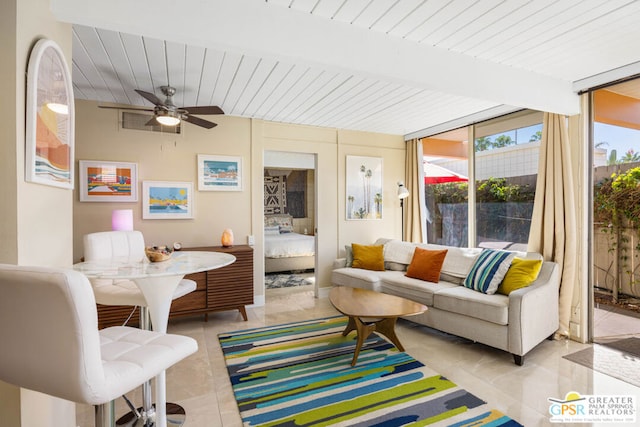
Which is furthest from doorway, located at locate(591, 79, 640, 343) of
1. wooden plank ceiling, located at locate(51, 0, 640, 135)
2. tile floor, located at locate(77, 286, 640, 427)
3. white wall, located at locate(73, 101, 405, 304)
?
white wall, located at locate(73, 101, 405, 304)

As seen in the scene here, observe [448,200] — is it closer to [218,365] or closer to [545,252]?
[545,252]

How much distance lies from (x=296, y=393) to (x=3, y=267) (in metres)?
1.89

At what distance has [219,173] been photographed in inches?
164

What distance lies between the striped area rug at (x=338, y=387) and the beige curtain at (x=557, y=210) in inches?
68.5

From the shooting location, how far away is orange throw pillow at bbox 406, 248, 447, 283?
3.77 meters

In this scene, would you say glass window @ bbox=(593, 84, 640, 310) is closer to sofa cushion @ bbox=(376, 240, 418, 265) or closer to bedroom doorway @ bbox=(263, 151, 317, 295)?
sofa cushion @ bbox=(376, 240, 418, 265)

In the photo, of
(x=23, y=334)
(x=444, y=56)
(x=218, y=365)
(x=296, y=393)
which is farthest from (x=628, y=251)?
(x=23, y=334)

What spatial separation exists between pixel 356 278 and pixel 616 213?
2.73 m

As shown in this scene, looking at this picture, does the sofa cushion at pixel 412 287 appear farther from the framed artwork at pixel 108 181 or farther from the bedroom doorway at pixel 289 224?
the framed artwork at pixel 108 181

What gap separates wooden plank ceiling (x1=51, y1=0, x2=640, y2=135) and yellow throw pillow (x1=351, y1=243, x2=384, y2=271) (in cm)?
204

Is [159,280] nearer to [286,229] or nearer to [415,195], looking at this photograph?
[415,195]

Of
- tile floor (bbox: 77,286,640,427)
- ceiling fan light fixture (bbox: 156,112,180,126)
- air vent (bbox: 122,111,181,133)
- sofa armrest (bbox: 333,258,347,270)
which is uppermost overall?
air vent (bbox: 122,111,181,133)

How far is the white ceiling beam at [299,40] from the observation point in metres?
1.68

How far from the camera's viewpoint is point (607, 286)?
3.19 meters
